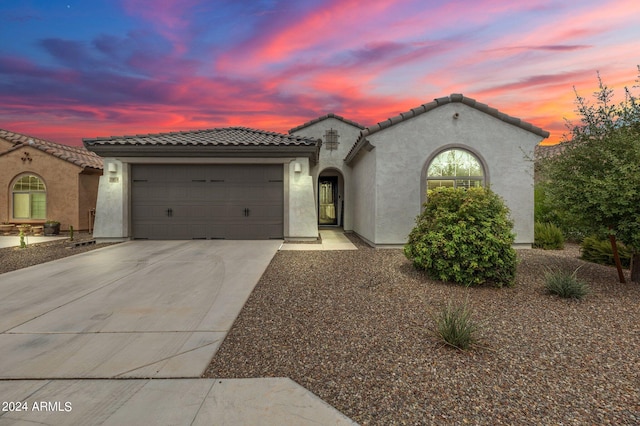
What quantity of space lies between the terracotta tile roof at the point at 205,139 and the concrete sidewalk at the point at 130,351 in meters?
5.47

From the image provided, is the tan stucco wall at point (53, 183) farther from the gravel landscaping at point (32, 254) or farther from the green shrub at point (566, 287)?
the green shrub at point (566, 287)

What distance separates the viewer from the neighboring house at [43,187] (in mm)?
13828

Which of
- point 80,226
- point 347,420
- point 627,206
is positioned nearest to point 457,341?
point 347,420

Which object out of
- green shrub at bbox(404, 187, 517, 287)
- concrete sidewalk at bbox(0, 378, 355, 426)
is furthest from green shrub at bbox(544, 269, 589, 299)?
concrete sidewalk at bbox(0, 378, 355, 426)

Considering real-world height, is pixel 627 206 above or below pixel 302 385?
above

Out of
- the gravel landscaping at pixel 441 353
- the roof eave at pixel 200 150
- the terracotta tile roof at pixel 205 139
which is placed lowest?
the gravel landscaping at pixel 441 353

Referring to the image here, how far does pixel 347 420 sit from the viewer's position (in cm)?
203

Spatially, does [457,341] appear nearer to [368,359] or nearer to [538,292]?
[368,359]

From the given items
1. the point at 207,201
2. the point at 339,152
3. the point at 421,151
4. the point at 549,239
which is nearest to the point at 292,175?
the point at 207,201

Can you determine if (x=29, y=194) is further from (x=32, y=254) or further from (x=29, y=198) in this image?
(x=32, y=254)

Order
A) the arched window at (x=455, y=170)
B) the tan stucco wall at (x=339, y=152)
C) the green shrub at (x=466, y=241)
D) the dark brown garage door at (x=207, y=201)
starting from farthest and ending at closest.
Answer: the tan stucco wall at (x=339, y=152) → the dark brown garage door at (x=207, y=201) → the arched window at (x=455, y=170) → the green shrub at (x=466, y=241)

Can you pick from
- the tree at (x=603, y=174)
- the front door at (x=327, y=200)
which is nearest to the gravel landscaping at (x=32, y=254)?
the front door at (x=327, y=200)

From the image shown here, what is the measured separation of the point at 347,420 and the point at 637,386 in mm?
2478

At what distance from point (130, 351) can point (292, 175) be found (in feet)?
27.4
